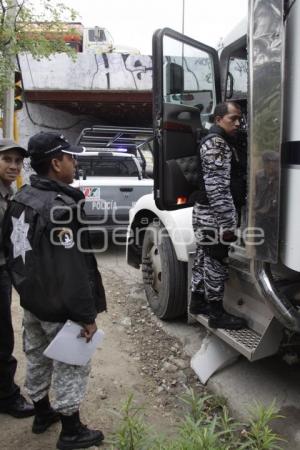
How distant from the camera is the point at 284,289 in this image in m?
2.78

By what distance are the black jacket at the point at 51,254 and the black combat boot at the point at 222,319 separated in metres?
1.18

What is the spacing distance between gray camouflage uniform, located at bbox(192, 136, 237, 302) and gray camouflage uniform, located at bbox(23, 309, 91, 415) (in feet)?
3.91

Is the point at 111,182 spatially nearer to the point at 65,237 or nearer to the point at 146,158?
the point at 146,158

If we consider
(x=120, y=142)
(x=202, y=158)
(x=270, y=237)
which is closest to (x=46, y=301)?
(x=270, y=237)

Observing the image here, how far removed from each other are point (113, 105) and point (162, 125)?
1071cm

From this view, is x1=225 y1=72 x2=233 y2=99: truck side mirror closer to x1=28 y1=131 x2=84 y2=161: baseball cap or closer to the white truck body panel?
the white truck body panel

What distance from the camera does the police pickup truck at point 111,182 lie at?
718 cm

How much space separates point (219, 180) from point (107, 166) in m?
5.10

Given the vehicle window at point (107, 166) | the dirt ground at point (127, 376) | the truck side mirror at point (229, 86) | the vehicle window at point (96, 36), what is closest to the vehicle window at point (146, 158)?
the vehicle window at point (107, 166)

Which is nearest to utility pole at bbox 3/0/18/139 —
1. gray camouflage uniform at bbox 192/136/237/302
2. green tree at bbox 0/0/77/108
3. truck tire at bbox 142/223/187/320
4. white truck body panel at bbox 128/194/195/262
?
green tree at bbox 0/0/77/108

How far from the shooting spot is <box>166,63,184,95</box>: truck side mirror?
347cm

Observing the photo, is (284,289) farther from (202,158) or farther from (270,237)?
(202,158)

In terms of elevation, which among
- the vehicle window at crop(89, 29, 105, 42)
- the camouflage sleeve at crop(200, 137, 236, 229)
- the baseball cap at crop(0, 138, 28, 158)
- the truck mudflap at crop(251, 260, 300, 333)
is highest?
the vehicle window at crop(89, 29, 105, 42)

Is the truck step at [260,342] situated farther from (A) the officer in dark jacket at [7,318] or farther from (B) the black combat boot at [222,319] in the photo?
(A) the officer in dark jacket at [7,318]
